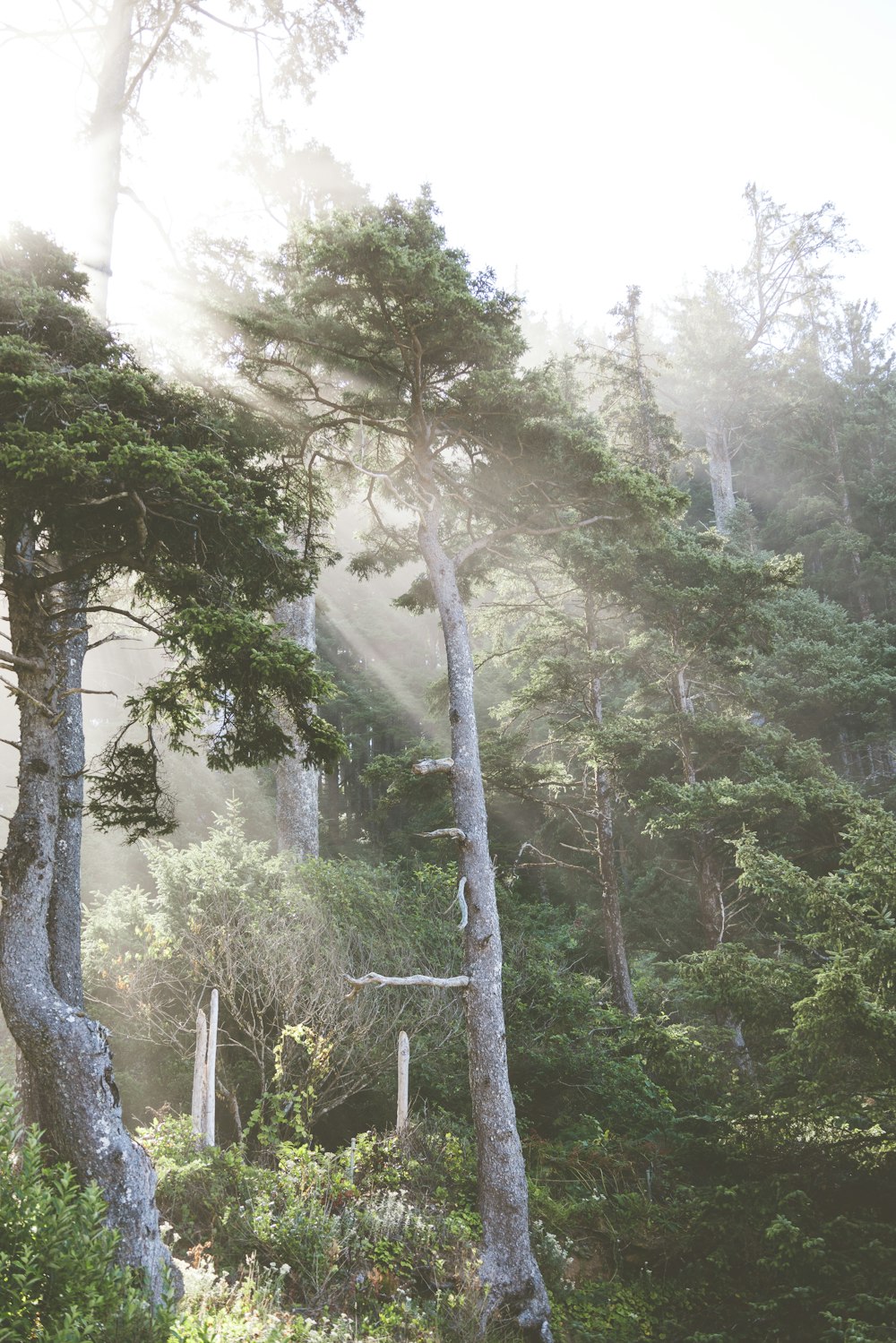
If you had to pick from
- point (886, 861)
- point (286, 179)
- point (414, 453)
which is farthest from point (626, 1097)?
point (286, 179)

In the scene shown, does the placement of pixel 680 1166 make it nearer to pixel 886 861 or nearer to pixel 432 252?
pixel 886 861

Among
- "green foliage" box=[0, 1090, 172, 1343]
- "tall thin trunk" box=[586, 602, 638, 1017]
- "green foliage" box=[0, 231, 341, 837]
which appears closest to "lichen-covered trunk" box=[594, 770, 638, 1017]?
"tall thin trunk" box=[586, 602, 638, 1017]

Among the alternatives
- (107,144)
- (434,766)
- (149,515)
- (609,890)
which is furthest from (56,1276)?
(609,890)

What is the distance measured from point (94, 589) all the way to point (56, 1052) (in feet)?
10.1

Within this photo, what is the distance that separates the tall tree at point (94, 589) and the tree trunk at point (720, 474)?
2303 cm

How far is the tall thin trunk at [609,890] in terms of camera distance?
13.1 metres

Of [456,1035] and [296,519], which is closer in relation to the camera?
[296,519]

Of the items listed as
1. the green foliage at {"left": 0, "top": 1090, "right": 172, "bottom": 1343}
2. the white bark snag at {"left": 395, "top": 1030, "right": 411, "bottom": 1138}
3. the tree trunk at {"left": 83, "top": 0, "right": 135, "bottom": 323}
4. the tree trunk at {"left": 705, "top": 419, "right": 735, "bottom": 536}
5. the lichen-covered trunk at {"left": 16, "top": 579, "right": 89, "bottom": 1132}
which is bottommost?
the white bark snag at {"left": 395, "top": 1030, "right": 411, "bottom": 1138}

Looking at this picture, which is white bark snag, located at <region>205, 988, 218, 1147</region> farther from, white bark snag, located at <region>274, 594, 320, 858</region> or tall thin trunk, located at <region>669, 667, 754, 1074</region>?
tall thin trunk, located at <region>669, 667, 754, 1074</region>

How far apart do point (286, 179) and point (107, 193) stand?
8987 millimetres

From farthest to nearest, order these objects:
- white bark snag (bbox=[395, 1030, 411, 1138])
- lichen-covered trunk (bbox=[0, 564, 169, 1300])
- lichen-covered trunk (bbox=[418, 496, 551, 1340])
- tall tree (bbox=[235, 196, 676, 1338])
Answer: white bark snag (bbox=[395, 1030, 411, 1138]) < tall tree (bbox=[235, 196, 676, 1338]) < lichen-covered trunk (bbox=[418, 496, 551, 1340]) < lichen-covered trunk (bbox=[0, 564, 169, 1300])

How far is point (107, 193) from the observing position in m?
9.31

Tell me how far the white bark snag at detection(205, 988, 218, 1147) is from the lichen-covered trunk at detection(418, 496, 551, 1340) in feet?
10.1

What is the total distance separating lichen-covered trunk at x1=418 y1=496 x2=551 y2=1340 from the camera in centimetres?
692
